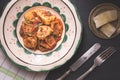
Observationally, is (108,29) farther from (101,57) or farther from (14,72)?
(14,72)

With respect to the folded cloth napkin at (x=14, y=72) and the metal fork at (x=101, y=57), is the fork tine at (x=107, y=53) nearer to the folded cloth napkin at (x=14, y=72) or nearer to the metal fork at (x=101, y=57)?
the metal fork at (x=101, y=57)

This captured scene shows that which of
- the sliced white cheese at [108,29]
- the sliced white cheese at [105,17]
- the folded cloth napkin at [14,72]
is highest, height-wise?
the sliced white cheese at [105,17]

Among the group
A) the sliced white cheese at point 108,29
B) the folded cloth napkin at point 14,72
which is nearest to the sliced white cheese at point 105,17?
the sliced white cheese at point 108,29

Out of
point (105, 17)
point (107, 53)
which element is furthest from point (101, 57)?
point (105, 17)

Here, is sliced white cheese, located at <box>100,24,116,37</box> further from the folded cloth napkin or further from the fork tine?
the folded cloth napkin

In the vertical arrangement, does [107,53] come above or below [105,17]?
below
